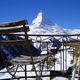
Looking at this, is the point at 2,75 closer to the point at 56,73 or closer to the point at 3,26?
the point at 56,73

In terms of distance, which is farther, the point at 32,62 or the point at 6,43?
the point at 32,62

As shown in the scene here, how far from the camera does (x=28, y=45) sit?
11.3 feet

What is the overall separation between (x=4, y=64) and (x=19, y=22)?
1.15 metres

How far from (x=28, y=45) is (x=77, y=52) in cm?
92

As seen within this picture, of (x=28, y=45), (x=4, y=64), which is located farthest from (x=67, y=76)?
(x=28, y=45)

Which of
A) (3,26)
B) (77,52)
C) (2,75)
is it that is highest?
(3,26)

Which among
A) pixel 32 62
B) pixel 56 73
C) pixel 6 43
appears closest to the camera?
pixel 6 43

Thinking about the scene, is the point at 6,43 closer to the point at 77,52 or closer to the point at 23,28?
the point at 23,28

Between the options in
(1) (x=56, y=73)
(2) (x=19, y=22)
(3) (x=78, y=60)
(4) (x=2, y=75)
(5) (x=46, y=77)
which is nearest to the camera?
(2) (x=19, y=22)

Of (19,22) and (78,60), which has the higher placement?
(19,22)

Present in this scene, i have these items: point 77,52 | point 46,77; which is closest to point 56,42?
point 46,77

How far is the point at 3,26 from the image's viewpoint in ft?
10.7

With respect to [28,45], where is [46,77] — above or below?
below

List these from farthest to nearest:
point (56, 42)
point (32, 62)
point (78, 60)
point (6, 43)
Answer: point (56, 42)
point (78, 60)
point (32, 62)
point (6, 43)
